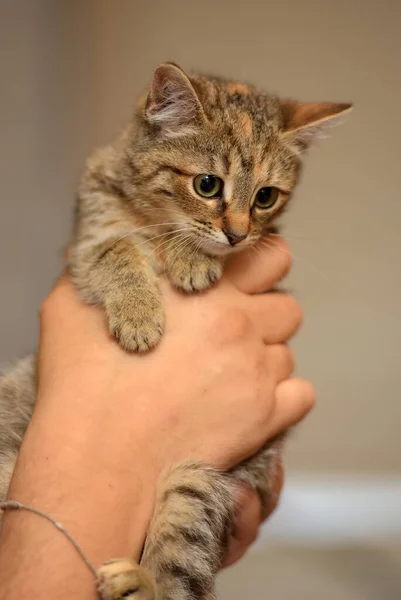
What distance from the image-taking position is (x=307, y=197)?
176 cm

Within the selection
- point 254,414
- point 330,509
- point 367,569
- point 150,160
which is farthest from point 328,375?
point 150,160

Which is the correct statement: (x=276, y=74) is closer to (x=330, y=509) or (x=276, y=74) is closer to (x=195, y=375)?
(x=195, y=375)

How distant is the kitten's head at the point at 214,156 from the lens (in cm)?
101

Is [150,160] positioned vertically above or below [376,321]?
above

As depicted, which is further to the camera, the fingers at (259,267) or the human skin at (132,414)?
the fingers at (259,267)

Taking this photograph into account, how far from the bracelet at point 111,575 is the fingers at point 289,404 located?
350 millimetres

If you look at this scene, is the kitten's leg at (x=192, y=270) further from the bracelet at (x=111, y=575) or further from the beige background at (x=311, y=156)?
the beige background at (x=311, y=156)

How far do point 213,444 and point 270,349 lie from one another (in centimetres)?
25

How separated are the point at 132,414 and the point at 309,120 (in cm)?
67

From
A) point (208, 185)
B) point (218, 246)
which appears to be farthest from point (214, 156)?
point (218, 246)

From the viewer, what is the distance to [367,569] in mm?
1631

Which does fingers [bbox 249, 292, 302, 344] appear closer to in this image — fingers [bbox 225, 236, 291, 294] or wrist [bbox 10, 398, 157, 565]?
fingers [bbox 225, 236, 291, 294]

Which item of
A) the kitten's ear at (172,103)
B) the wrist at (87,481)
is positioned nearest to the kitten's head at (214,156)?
the kitten's ear at (172,103)

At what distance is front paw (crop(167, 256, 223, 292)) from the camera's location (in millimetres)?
1027
